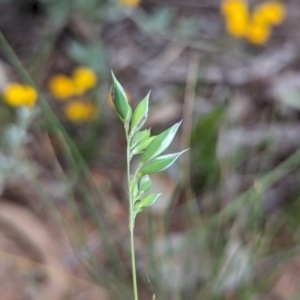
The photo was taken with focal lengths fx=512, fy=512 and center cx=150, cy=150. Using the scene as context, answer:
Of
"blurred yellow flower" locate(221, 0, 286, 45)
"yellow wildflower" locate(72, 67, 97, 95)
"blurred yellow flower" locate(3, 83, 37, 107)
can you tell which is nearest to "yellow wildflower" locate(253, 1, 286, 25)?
"blurred yellow flower" locate(221, 0, 286, 45)

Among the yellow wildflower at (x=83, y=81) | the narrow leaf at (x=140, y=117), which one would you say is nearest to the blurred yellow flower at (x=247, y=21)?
the yellow wildflower at (x=83, y=81)

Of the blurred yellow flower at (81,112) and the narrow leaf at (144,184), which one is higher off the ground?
the narrow leaf at (144,184)

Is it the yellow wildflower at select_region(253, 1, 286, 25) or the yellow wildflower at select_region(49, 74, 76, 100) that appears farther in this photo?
the yellow wildflower at select_region(253, 1, 286, 25)

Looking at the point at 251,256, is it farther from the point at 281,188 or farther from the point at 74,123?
the point at 74,123

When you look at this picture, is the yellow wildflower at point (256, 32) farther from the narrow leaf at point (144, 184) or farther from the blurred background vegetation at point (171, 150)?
the narrow leaf at point (144, 184)

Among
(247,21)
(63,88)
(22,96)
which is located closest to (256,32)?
(247,21)

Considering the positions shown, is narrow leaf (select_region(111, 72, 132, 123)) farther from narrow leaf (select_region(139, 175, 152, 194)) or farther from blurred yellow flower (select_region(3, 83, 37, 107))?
blurred yellow flower (select_region(3, 83, 37, 107))

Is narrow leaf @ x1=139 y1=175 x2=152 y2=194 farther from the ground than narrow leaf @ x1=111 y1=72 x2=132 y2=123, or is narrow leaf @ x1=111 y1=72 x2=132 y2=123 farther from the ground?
narrow leaf @ x1=111 y1=72 x2=132 y2=123

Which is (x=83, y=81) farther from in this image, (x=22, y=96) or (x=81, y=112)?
(x=22, y=96)
